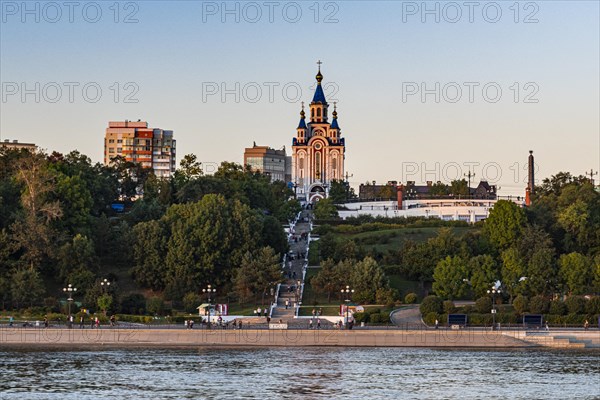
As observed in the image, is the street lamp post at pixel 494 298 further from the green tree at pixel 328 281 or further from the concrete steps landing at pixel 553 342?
the green tree at pixel 328 281

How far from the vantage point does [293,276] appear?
106250 mm

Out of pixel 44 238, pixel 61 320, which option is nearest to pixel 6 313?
pixel 61 320

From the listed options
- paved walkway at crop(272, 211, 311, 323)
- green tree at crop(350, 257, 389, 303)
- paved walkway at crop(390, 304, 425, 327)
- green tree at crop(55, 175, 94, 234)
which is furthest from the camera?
green tree at crop(55, 175, 94, 234)

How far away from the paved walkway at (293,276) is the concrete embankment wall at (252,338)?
7.13 meters

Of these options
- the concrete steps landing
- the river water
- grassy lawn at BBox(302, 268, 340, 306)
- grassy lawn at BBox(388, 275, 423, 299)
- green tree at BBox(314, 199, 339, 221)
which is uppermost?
green tree at BBox(314, 199, 339, 221)

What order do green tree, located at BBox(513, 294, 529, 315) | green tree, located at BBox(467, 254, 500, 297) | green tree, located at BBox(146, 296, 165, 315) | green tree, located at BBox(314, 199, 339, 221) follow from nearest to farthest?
green tree, located at BBox(513, 294, 529, 315), green tree, located at BBox(146, 296, 165, 315), green tree, located at BBox(467, 254, 500, 297), green tree, located at BBox(314, 199, 339, 221)

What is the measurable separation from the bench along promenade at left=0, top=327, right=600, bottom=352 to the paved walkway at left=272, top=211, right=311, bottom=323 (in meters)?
7.18

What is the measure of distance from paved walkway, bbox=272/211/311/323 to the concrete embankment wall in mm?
7129

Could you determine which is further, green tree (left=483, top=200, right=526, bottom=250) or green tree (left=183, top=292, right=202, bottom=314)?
green tree (left=483, top=200, right=526, bottom=250)

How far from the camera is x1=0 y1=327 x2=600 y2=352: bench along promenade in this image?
80875mm

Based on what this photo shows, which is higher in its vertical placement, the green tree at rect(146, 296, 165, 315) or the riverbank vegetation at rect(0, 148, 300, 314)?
the riverbank vegetation at rect(0, 148, 300, 314)

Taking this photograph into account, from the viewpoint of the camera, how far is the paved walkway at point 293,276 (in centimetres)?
9300

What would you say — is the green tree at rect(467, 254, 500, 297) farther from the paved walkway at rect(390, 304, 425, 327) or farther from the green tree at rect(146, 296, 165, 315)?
the green tree at rect(146, 296, 165, 315)

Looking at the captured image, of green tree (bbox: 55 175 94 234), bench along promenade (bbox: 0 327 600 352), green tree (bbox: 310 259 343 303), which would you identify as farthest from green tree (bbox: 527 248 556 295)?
green tree (bbox: 55 175 94 234)
